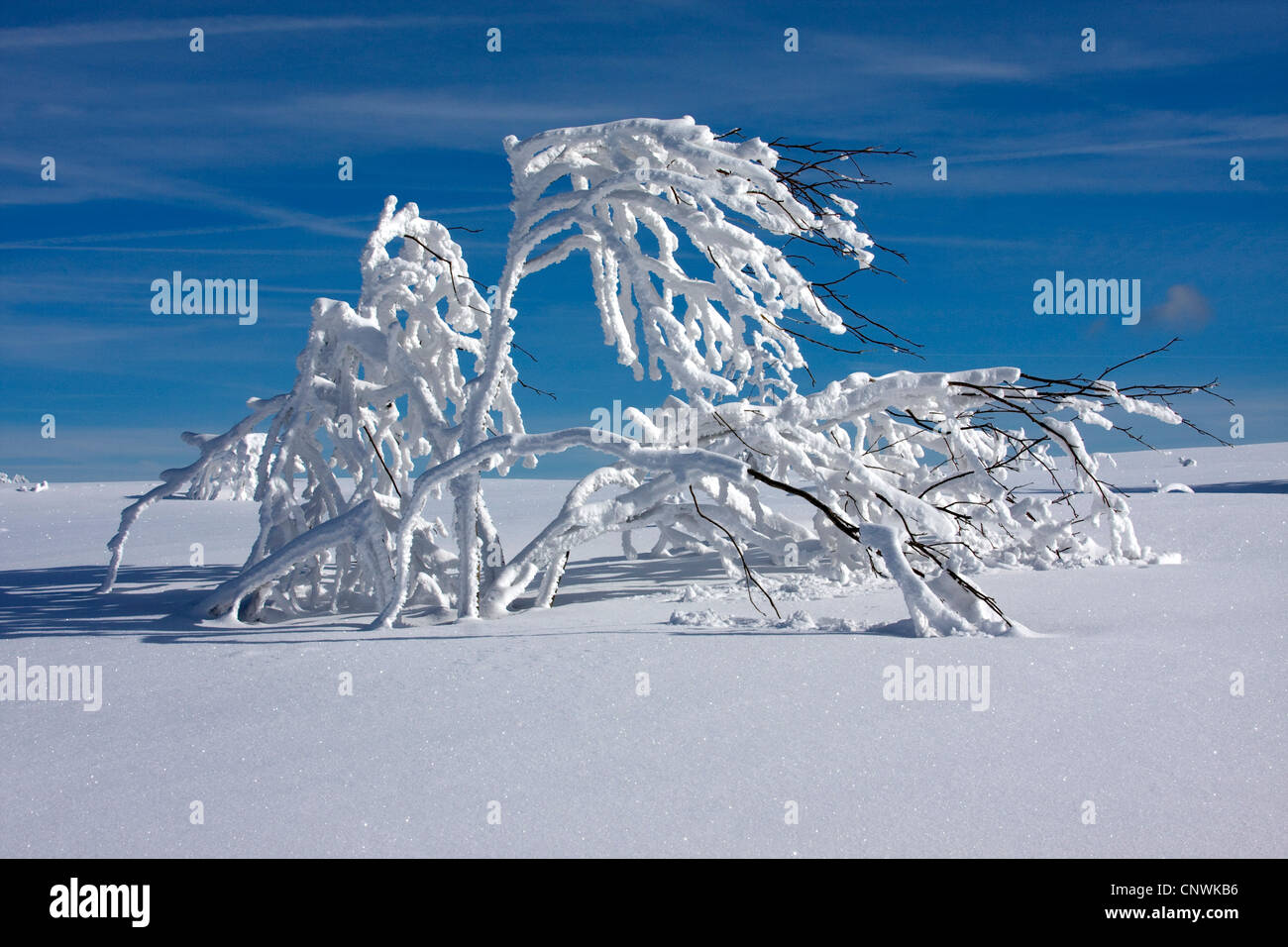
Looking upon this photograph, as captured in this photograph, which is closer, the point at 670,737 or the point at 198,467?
the point at 670,737

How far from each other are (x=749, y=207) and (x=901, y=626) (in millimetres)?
2322

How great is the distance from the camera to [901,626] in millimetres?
4398

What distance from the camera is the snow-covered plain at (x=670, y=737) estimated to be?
2.27m

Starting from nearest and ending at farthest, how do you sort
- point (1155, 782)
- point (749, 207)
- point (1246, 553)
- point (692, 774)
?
point (1155, 782), point (692, 774), point (749, 207), point (1246, 553)

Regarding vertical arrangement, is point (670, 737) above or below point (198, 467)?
below

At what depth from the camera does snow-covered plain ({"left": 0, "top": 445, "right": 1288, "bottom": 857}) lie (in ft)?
7.45

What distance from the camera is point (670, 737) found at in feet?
9.56

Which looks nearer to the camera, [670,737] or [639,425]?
[670,737]

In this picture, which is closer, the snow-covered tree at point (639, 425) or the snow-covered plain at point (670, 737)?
the snow-covered plain at point (670, 737)

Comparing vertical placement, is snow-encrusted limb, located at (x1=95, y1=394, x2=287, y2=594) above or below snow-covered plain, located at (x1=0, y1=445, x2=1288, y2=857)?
above

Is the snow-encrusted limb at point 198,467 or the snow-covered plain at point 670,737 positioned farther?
the snow-encrusted limb at point 198,467

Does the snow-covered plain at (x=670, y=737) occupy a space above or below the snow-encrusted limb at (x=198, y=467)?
below

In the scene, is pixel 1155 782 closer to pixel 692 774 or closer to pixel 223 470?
pixel 692 774

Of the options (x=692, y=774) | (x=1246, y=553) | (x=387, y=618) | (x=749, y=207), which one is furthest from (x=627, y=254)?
(x=1246, y=553)
